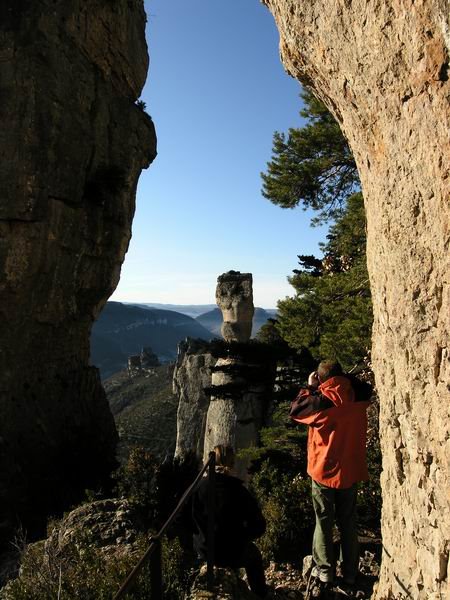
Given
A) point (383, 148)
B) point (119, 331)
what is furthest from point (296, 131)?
point (119, 331)

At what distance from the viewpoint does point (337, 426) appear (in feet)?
15.1

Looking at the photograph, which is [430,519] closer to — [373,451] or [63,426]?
[373,451]

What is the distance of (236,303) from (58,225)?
5.88 metres

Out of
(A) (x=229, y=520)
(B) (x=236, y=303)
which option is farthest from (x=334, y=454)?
(B) (x=236, y=303)

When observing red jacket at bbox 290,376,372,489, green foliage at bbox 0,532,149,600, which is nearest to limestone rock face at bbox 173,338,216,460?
green foliage at bbox 0,532,149,600

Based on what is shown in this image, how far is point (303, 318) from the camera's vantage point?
9.61 meters

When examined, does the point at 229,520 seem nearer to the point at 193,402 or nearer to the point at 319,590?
the point at 319,590

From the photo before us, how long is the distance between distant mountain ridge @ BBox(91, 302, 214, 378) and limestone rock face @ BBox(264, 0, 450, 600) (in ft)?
407

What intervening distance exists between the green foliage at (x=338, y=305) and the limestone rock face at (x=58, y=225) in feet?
24.7

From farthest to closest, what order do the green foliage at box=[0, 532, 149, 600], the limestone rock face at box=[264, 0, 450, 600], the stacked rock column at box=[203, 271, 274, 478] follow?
1. the stacked rock column at box=[203, 271, 274, 478]
2. the green foliage at box=[0, 532, 149, 600]
3. the limestone rock face at box=[264, 0, 450, 600]

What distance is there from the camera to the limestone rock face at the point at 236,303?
14.9m

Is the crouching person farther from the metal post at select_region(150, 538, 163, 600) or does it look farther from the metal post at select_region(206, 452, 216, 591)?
the metal post at select_region(150, 538, 163, 600)

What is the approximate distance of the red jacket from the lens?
4.58 meters

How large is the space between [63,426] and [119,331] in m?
149
